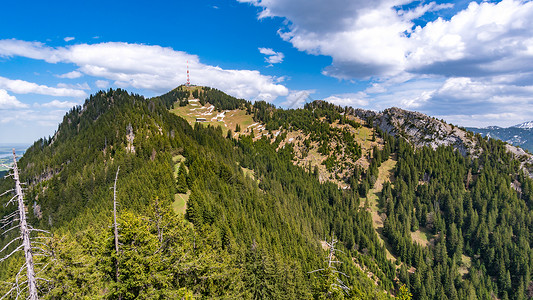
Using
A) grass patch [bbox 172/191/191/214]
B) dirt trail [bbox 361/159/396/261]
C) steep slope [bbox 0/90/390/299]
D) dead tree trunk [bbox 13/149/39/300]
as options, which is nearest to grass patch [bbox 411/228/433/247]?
dirt trail [bbox 361/159/396/261]

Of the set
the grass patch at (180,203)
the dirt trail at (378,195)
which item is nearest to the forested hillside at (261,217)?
the dirt trail at (378,195)

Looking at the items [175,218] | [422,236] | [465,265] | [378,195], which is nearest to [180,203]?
[175,218]

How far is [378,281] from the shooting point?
112438 mm

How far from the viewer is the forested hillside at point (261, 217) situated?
25297 millimetres

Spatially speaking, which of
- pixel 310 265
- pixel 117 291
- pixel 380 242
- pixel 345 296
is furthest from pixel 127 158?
pixel 380 242

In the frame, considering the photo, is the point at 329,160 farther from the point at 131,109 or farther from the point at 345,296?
the point at 345,296

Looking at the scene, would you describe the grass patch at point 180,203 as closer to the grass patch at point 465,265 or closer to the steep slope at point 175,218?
the steep slope at point 175,218

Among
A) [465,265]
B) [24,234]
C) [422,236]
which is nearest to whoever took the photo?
[24,234]

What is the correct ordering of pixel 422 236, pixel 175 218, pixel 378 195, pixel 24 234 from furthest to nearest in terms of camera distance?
pixel 378 195, pixel 422 236, pixel 175 218, pixel 24 234

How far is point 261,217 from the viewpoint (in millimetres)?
→ 89562

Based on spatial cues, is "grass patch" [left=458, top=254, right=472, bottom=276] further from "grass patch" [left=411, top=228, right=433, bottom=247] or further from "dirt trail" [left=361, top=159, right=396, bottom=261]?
"dirt trail" [left=361, top=159, right=396, bottom=261]

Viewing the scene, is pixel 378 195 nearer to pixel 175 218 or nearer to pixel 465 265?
pixel 465 265

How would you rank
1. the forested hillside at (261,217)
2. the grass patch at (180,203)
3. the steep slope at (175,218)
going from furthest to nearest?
1. the grass patch at (180,203)
2. the forested hillside at (261,217)
3. the steep slope at (175,218)

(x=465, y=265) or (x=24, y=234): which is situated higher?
(x=24, y=234)
